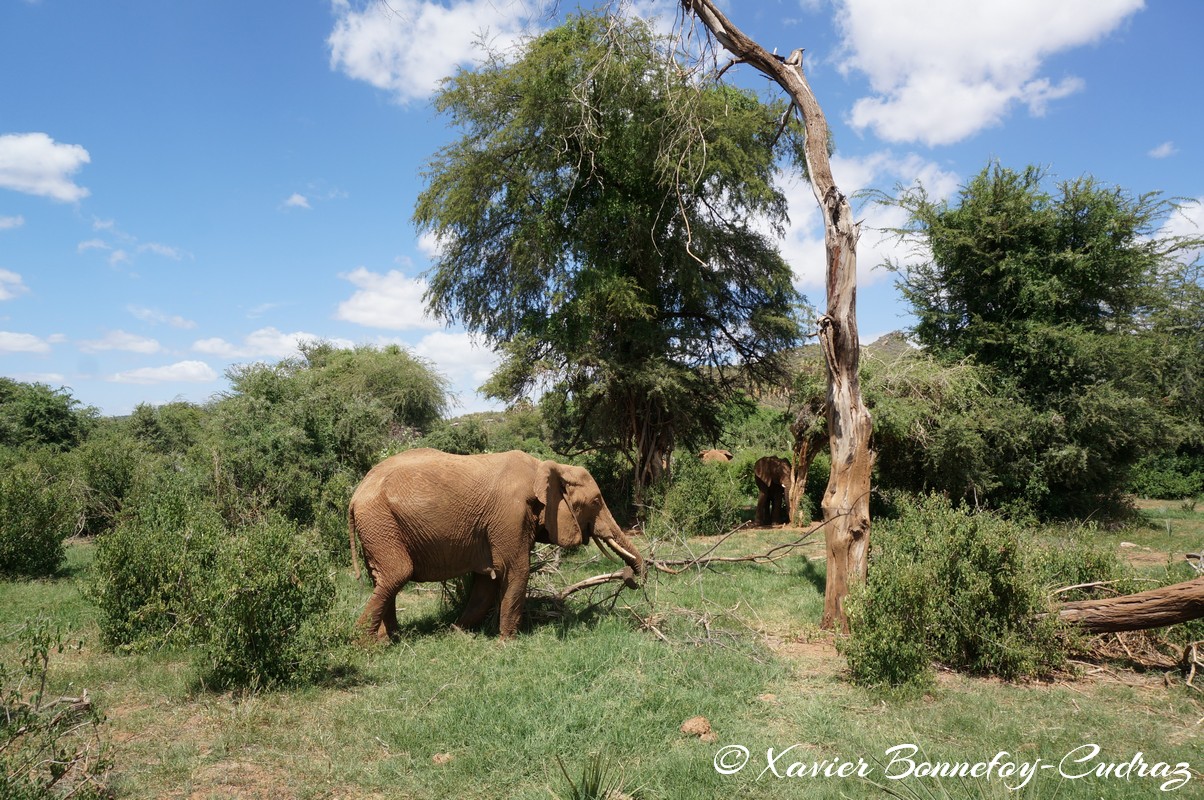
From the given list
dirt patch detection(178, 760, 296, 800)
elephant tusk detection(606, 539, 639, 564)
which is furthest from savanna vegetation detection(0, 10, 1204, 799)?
elephant tusk detection(606, 539, 639, 564)

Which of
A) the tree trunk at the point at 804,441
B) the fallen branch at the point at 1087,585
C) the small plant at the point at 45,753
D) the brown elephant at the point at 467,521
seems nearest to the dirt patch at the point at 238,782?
the small plant at the point at 45,753

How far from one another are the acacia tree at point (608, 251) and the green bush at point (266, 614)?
11.7 meters

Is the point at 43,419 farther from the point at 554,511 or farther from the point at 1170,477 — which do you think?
the point at 1170,477

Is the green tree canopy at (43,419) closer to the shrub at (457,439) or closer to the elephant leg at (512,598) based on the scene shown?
the shrub at (457,439)

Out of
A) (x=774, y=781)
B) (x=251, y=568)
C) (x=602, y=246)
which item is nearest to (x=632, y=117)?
(x=602, y=246)

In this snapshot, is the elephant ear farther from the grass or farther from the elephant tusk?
the grass

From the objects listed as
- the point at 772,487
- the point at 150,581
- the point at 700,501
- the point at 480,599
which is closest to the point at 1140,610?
the point at 480,599

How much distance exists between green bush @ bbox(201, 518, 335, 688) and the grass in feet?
0.81

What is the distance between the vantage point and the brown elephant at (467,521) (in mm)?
Result: 7977

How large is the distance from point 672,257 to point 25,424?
25.1 m

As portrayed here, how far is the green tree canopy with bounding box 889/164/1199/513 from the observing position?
16.2 meters

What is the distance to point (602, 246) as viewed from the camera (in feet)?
62.8

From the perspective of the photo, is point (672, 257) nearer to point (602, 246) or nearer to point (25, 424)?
point (602, 246)

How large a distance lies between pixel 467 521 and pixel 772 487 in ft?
42.5
